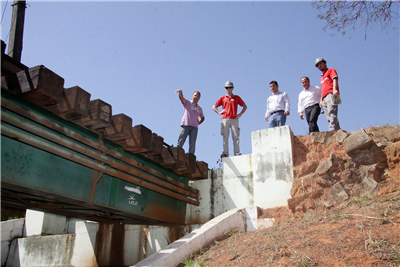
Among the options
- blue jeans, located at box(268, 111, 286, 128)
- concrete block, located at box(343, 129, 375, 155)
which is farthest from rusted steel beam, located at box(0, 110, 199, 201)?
concrete block, located at box(343, 129, 375, 155)

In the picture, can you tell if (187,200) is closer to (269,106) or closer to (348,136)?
(269,106)

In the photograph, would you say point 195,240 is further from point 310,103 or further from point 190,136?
point 310,103

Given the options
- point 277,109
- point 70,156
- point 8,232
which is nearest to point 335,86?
point 277,109

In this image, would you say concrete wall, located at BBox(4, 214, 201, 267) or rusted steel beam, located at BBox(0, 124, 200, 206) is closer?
rusted steel beam, located at BBox(0, 124, 200, 206)

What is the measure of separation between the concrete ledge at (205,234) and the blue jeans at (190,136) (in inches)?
75.9

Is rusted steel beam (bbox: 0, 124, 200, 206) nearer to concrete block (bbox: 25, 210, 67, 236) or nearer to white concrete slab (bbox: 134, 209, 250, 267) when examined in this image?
white concrete slab (bbox: 134, 209, 250, 267)

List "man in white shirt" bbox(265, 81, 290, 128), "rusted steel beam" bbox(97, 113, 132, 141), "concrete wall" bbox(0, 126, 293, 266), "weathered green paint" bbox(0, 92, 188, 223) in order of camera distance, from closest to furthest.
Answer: "weathered green paint" bbox(0, 92, 188, 223), "rusted steel beam" bbox(97, 113, 132, 141), "concrete wall" bbox(0, 126, 293, 266), "man in white shirt" bbox(265, 81, 290, 128)

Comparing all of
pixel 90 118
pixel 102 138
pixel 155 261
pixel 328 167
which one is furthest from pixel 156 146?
pixel 328 167

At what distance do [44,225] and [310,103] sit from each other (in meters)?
6.95

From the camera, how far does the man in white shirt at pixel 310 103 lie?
6926 mm

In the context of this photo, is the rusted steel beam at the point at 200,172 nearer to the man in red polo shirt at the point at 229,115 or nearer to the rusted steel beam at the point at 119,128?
the man in red polo shirt at the point at 229,115

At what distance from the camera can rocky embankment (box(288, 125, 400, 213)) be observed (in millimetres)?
5312

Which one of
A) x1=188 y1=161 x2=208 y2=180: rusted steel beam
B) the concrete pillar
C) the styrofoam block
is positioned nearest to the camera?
the styrofoam block

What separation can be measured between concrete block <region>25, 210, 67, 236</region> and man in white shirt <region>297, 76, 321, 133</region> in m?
6.39
